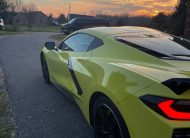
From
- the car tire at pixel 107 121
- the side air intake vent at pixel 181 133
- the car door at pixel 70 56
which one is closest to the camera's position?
the side air intake vent at pixel 181 133

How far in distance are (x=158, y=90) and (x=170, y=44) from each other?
1.72 metres

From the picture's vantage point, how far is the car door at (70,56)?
4980 millimetres

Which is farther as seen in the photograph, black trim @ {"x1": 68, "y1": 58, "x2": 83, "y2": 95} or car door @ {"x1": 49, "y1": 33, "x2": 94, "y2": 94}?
car door @ {"x1": 49, "y1": 33, "x2": 94, "y2": 94}

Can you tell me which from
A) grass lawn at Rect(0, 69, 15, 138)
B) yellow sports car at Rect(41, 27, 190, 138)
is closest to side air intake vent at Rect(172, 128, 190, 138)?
yellow sports car at Rect(41, 27, 190, 138)

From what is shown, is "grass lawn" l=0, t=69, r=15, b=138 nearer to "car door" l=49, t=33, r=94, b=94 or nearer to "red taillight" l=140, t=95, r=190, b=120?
"car door" l=49, t=33, r=94, b=94

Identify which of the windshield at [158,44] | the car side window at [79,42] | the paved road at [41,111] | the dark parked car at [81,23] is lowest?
the dark parked car at [81,23]

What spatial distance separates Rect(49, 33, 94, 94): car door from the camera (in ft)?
16.3

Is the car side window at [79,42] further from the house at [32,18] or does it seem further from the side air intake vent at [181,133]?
the house at [32,18]

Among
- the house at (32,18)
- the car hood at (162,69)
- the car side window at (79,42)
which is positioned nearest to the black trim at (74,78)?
the car side window at (79,42)

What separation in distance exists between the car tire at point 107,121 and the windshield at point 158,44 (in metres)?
0.85

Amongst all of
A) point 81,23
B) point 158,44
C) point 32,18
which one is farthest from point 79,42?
point 32,18

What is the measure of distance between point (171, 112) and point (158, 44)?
5.65 feet

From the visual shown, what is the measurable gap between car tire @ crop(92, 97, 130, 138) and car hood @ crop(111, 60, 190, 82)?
447 mm

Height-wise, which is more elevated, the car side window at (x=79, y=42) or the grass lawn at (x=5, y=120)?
the car side window at (x=79, y=42)
